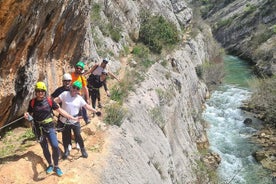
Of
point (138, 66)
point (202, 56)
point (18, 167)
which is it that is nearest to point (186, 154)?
point (138, 66)

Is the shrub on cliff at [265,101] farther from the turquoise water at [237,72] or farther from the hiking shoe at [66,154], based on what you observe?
the hiking shoe at [66,154]

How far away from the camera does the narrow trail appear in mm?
8891

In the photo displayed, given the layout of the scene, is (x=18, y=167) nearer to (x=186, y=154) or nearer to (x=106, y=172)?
(x=106, y=172)

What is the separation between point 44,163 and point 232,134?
2177cm

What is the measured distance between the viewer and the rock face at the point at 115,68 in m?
9.25

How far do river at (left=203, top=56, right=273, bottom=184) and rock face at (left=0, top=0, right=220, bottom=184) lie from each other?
209cm

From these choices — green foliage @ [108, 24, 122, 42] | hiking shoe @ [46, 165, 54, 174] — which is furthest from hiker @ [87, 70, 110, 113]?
green foliage @ [108, 24, 122, 42]

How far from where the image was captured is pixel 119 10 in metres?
24.2

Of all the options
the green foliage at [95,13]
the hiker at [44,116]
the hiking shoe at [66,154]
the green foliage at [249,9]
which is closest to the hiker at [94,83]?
the hiking shoe at [66,154]

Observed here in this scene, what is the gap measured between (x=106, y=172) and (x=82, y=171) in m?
1.01

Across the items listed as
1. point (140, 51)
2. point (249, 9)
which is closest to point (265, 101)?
point (140, 51)

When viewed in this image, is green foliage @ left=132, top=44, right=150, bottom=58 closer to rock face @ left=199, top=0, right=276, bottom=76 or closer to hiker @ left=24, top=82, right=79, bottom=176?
hiker @ left=24, top=82, right=79, bottom=176

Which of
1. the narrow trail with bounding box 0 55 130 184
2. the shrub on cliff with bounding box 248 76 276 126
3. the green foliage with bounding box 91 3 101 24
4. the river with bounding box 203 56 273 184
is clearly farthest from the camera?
the shrub on cliff with bounding box 248 76 276 126

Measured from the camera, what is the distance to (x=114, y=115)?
13531 mm
